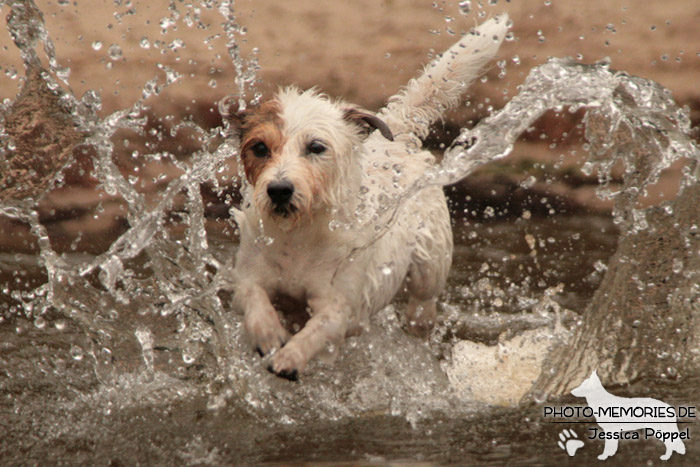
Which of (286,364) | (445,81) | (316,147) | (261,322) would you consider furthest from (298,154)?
(445,81)

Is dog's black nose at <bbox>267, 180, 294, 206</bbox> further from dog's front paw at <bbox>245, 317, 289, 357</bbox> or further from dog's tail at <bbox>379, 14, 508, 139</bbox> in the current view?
dog's tail at <bbox>379, 14, 508, 139</bbox>

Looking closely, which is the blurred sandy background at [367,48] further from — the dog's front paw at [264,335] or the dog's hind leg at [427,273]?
the dog's front paw at [264,335]

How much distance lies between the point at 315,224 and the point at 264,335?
56 centimetres

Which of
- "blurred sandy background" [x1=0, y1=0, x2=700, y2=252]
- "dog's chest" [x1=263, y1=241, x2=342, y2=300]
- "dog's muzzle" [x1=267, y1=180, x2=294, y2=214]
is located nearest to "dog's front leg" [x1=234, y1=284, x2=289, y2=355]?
"dog's chest" [x1=263, y1=241, x2=342, y2=300]

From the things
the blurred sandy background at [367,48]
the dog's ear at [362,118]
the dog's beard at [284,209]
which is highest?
the blurred sandy background at [367,48]

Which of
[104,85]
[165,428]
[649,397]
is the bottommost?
[165,428]

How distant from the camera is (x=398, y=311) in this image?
5711 mm

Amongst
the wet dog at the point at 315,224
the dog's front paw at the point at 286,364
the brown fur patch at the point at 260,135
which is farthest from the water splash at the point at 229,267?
the dog's front paw at the point at 286,364

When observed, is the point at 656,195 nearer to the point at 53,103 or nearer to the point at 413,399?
the point at 413,399

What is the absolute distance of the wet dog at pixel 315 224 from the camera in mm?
3922

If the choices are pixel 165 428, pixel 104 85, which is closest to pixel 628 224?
pixel 165 428

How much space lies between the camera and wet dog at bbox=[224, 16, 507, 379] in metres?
3.92

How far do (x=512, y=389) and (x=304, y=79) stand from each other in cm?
463

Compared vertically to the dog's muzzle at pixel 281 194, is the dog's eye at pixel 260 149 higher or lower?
higher
